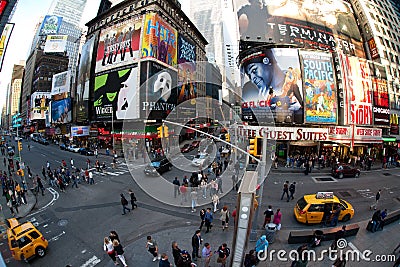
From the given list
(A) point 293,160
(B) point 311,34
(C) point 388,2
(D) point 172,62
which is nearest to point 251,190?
(A) point 293,160

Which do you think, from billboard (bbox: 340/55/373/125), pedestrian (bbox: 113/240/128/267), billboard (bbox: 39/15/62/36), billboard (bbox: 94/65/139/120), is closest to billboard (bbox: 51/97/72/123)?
billboard (bbox: 94/65/139/120)

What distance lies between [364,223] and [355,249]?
3.33 metres

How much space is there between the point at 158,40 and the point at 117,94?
14.0 metres

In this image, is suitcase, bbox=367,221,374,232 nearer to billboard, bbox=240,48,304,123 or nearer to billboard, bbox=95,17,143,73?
billboard, bbox=240,48,304,123

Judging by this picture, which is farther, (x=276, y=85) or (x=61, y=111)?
(x=61, y=111)

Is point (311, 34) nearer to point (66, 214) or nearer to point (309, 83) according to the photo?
point (309, 83)

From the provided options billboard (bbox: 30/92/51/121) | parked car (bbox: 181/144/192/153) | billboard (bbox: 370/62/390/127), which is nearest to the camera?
parked car (bbox: 181/144/192/153)

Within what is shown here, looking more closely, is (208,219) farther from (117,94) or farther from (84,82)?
(84,82)

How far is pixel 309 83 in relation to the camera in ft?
101

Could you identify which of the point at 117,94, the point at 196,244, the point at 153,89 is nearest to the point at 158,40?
the point at 153,89

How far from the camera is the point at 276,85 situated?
31375 millimetres

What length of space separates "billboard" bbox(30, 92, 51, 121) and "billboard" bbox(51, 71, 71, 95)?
43.8ft

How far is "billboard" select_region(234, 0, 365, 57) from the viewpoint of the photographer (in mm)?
34219

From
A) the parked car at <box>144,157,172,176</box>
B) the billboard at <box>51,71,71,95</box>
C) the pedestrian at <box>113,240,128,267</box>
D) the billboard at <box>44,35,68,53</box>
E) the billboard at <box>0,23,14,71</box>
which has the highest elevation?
the billboard at <box>44,35,68,53</box>
